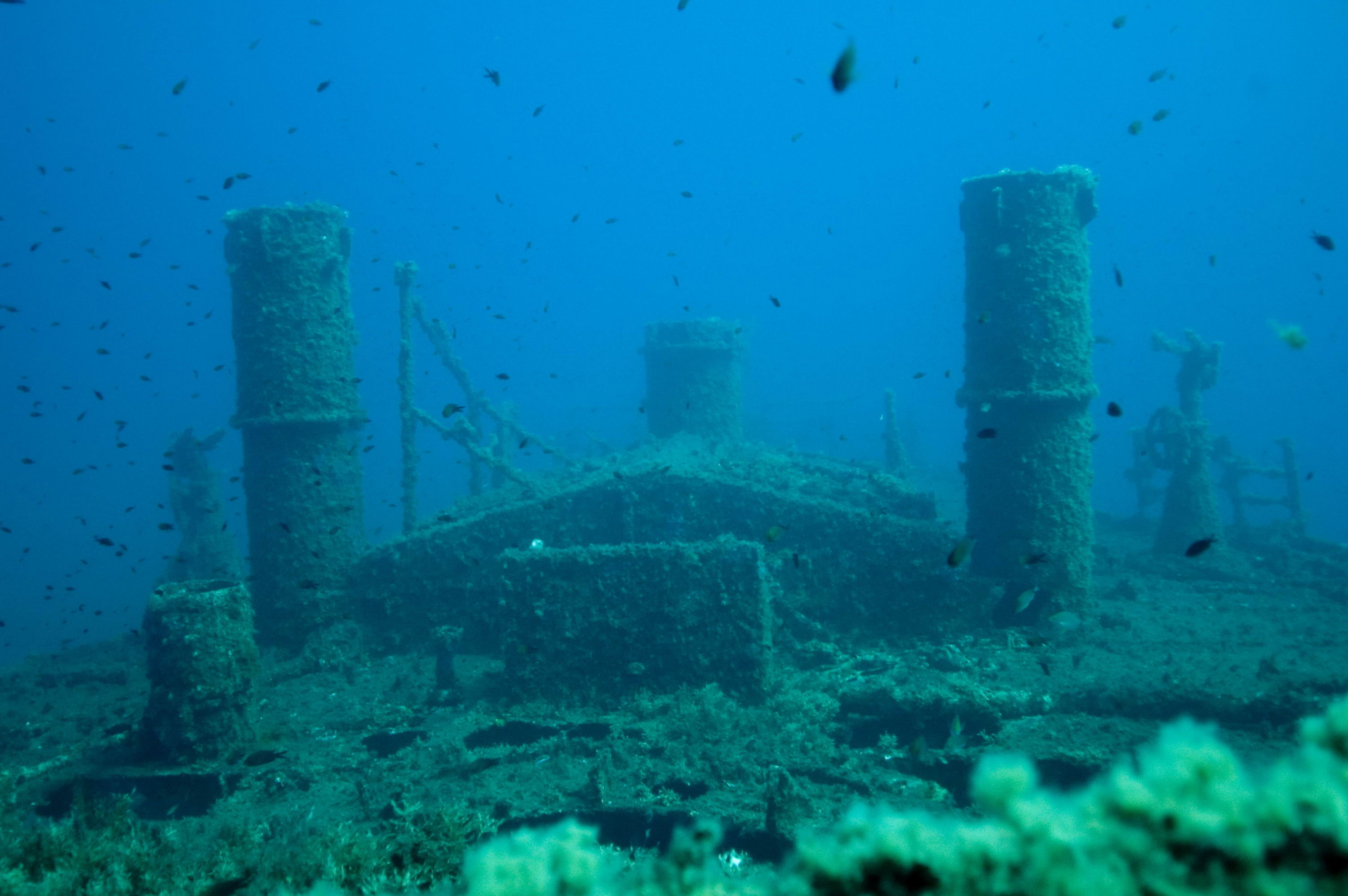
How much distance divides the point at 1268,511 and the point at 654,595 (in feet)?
202

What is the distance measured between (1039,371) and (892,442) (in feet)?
28.6

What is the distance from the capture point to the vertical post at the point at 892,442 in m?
17.9

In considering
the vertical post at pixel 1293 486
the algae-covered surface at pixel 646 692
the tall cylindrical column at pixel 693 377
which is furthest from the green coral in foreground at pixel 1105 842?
the vertical post at pixel 1293 486

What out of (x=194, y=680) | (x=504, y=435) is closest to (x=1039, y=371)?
(x=194, y=680)

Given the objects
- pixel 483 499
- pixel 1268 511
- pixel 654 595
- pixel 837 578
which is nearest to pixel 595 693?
→ pixel 654 595

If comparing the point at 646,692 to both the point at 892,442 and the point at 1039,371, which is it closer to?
the point at 1039,371

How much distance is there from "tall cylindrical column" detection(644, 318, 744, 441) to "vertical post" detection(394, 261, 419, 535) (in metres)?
4.55

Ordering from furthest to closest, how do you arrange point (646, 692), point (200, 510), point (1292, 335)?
point (200, 510) → point (646, 692) → point (1292, 335)

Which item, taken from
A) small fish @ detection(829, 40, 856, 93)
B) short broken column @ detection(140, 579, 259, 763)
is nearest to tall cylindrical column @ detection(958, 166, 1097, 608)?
small fish @ detection(829, 40, 856, 93)

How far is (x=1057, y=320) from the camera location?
9398 mm

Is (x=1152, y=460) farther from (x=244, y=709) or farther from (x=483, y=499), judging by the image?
(x=244, y=709)

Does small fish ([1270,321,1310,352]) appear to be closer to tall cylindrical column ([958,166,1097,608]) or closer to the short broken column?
tall cylindrical column ([958,166,1097,608])

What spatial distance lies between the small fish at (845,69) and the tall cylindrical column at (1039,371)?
4890 mm

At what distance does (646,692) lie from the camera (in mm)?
8000
